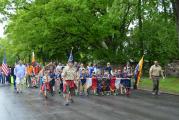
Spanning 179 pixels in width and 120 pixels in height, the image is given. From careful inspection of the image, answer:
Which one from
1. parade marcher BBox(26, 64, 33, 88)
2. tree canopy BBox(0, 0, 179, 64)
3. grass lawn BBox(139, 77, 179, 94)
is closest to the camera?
grass lawn BBox(139, 77, 179, 94)

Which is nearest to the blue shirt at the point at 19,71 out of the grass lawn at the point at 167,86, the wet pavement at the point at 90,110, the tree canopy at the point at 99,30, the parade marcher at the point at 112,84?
the parade marcher at the point at 112,84

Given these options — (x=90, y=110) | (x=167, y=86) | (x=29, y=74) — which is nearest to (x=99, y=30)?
(x=29, y=74)

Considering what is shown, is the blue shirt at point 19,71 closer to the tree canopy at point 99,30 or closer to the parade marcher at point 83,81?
the parade marcher at point 83,81

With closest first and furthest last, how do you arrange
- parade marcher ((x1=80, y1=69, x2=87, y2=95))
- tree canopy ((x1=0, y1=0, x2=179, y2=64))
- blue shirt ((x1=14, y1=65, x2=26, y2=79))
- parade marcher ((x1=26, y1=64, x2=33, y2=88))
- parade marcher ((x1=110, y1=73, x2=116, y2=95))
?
parade marcher ((x1=110, y1=73, x2=116, y2=95)) < parade marcher ((x1=80, y1=69, x2=87, y2=95)) < blue shirt ((x1=14, y1=65, x2=26, y2=79)) < parade marcher ((x1=26, y1=64, x2=33, y2=88)) < tree canopy ((x1=0, y1=0, x2=179, y2=64))

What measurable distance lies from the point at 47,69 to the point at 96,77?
2.97 meters

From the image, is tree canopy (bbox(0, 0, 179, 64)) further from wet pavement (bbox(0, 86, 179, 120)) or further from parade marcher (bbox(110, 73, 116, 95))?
wet pavement (bbox(0, 86, 179, 120))

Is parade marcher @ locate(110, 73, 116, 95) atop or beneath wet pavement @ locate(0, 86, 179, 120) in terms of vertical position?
atop

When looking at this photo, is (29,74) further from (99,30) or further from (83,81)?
(99,30)

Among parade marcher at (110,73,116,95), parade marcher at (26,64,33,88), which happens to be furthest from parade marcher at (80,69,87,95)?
parade marcher at (26,64,33,88)

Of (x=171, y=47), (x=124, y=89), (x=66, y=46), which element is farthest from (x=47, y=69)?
(x=66, y=46)

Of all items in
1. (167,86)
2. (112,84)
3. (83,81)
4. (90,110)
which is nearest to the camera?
(90,110)

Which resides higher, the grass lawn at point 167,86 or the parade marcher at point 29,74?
the parade marcher at point 29,74

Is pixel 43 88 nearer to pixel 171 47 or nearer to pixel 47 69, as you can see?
pixel 47 69

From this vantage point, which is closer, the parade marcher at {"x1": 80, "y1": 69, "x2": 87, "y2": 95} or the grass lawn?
the parade marcher at {"x1": 80, "y1": 69, "x2": 87, "y2": 95}
